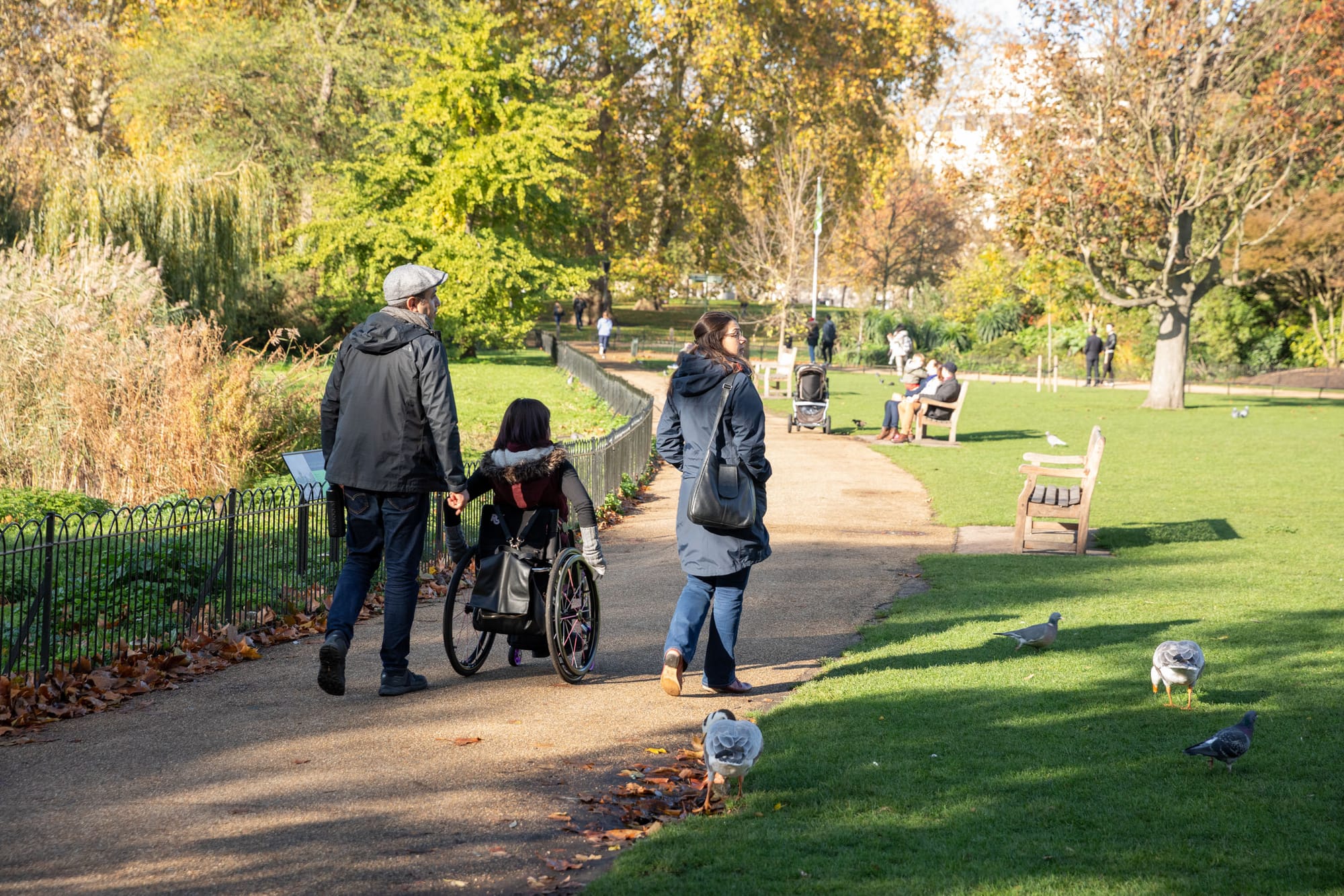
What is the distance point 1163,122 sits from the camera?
1095 inches

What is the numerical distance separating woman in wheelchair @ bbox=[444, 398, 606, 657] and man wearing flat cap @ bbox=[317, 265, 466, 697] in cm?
28

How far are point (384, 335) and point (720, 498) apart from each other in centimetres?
177

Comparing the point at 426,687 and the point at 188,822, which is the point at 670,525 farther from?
the point at 188,822

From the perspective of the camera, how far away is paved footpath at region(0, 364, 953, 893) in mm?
3965

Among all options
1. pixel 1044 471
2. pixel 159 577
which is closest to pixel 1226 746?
pixel 159 577

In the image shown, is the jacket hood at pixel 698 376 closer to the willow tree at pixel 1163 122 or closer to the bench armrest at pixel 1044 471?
the bench armrest at pixel 1044 471

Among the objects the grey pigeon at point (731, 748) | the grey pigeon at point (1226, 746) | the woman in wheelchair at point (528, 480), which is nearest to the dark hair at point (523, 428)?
the woman in wheelchair at point (528, 480)

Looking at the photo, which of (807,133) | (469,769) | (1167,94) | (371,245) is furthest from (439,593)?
(807,133)

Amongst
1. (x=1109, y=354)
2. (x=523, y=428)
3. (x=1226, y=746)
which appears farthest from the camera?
(x=1109, y=354)

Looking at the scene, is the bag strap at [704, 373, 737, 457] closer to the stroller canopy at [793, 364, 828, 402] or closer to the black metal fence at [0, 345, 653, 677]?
the black metal fence at [0, 345, 653, 677]

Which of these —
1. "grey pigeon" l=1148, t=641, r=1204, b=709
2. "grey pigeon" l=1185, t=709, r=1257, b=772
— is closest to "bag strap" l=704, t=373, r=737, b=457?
"grey pigeon" l=1148, t=641, r=1204, b=709

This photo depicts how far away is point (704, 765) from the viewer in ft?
16.3

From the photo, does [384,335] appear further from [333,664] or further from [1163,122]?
[1163,122]

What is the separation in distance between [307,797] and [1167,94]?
27.9 meters
